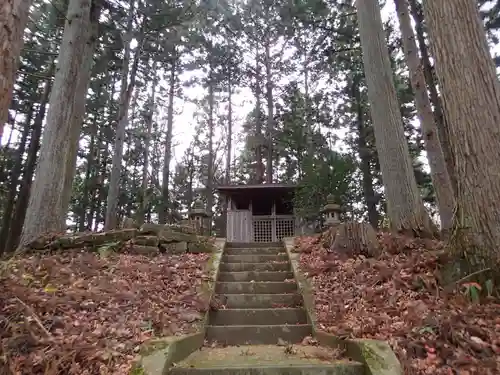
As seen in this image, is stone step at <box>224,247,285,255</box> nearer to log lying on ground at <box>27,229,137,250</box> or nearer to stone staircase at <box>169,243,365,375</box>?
stone staircase at <box>169,243,365,375</box>

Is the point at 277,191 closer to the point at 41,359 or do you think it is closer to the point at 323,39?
the point at 323,39

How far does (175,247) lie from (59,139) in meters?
3.10

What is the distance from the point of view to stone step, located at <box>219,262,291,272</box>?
5613mm

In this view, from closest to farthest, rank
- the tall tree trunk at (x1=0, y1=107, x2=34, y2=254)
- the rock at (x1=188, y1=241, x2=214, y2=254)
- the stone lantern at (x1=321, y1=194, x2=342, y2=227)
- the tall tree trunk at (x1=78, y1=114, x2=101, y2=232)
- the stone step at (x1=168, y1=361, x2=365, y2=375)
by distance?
the stone step at (x1=168, y1=361, x2=365, y2=375) → the rock at (x1=188, y1=241, x2=214, y2=254) → the stone lantern at (x1=321, y1=194, x2=342, y2=227) → the tall tree trunk at (x1=0, y1=107, x2=34, y2=254) → the tall tree trunk at (x1=78, y1=114, x2=101, y2=232)

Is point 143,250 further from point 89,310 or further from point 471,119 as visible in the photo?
point 471,119

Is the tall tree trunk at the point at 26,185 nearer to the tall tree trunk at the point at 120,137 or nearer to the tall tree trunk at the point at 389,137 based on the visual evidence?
the tall tree trunk at the point at 120,137

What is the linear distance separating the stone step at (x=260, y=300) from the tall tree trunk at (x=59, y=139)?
3726mm

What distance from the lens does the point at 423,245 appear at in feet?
15.8

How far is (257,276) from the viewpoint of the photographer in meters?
5.26

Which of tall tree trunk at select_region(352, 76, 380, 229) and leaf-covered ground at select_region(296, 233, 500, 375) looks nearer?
leaf-covered ground at select_region(296, 233, 500, 375)

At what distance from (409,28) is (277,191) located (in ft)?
25.1

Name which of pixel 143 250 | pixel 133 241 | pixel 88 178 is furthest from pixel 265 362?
pixel 88 178

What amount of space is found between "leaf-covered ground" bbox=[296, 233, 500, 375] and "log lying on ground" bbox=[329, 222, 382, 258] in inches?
6.4

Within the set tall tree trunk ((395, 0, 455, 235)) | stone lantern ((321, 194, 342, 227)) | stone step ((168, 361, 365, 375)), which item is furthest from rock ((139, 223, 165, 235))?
tall tree trunk ((395, 0, 455, 235))
